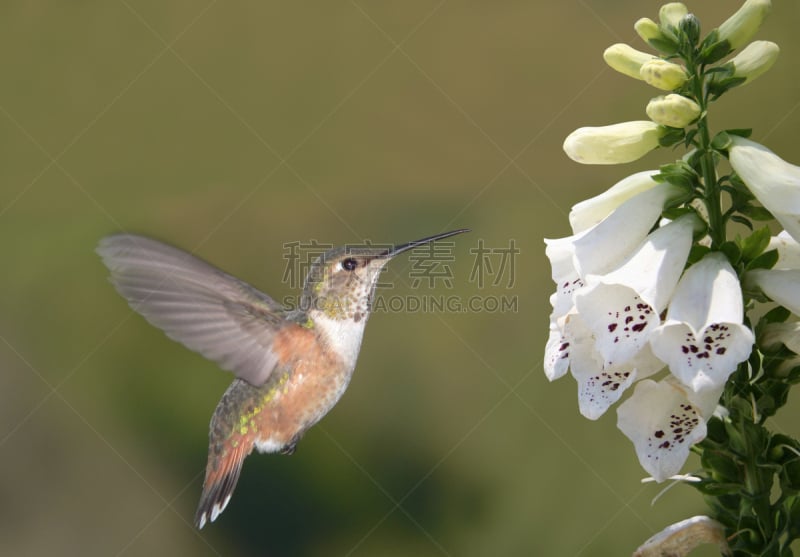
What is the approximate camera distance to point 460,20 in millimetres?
2107

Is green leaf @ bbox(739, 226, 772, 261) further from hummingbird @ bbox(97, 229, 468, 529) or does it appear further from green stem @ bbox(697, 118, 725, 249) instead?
hummingbird @ bbox(97, 229, 468, 529)

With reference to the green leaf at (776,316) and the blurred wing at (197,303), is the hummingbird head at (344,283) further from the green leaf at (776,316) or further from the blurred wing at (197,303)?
the green leaf at (776,316)

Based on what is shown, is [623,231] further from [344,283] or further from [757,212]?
[344,283]

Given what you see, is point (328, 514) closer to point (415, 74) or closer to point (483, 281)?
point (483, 281)

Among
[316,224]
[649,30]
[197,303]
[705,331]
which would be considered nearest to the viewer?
[705,331]

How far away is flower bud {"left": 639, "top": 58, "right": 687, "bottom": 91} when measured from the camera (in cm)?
76

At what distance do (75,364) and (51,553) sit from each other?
469 millimetres

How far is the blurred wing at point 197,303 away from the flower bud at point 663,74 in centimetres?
69

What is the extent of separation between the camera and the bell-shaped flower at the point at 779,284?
73 centimetres

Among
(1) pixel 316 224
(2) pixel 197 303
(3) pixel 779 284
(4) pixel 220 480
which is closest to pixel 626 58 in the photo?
(3) pixel 779 284

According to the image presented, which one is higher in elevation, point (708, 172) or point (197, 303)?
point (708, 172)

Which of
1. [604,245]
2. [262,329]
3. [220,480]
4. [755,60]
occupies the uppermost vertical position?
[755,60]

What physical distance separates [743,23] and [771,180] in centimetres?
16

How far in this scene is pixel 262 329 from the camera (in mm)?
1332
